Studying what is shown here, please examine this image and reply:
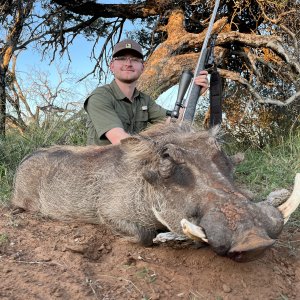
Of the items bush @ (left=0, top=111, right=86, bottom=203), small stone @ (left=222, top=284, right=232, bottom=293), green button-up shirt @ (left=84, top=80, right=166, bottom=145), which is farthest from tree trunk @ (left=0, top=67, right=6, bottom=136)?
small stone @ (left=222, top=284, right=232, bottom=293)

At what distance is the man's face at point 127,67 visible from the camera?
170 inches

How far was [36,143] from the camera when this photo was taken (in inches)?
219

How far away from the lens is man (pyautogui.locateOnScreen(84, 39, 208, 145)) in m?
4.10

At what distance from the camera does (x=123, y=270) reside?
2.49 m

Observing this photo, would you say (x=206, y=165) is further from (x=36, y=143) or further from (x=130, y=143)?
(x=36, y=143)

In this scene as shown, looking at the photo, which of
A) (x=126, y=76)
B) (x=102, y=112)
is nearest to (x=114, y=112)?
(x=102, y=112)

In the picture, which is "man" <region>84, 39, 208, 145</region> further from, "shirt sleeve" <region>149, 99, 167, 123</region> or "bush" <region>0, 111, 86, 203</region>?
"bush" <region>0, 111, 86, 203</region>

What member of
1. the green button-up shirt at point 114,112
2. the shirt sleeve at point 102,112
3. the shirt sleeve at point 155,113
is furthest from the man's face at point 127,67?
the shirt sleeve at point 155,113

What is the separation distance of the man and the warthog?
20.9 inches

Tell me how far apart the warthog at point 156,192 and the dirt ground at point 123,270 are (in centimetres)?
21

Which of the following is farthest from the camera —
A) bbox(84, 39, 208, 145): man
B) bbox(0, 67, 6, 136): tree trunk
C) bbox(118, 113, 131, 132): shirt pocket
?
bbox(0, 67, 6, 136): tree trunk

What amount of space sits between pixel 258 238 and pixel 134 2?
25.1ft

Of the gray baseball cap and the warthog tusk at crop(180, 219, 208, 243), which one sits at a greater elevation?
the gray baseball cap

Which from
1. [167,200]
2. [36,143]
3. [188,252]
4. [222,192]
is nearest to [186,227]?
[222,192]
